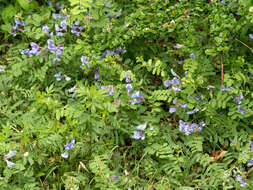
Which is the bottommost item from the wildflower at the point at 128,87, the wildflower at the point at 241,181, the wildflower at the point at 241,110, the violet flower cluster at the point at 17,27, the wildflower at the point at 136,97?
the wildflower at the point at 241,181

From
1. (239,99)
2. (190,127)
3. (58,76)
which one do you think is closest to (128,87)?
(190,127)

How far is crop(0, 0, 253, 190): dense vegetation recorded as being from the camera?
8.43 feet

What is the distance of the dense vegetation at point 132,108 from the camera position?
257cm

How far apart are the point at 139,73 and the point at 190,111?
63 cm

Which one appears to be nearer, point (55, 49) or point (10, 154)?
point (10, 154)

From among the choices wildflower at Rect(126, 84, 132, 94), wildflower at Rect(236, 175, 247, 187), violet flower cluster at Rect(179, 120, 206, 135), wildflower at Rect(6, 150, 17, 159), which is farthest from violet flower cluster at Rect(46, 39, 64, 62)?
wildflower at Rect(236, 175, 247, 187)

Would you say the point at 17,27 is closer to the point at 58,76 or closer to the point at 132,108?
the point at 58,76

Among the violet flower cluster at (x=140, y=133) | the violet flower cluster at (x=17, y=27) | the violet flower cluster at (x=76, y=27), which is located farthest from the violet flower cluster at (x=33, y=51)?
the violet flower cluster at (x=140, y=133)

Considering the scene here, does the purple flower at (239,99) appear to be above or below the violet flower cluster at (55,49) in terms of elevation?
below

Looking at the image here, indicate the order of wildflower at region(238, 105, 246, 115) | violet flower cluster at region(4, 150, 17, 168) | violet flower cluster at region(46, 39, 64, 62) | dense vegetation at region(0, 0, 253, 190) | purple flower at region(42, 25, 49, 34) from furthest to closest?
1. purple flower at region(42, 25, 49, 34)
2. violet flower cluster at region(46, 39, 64, 62)
3. wildflower at region(238, 105, 246, 115)
4. dense vegetation at region(0, 0, 253, 190)
5. violet flower cluster at region(4, 150, 17, 168)

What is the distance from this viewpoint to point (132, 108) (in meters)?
2.77

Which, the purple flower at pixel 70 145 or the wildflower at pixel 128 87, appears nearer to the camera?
the purple flower at pixel 70 145

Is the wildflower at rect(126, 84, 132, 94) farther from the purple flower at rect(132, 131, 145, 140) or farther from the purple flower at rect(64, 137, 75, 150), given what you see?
the purple flower at rect(64, 137, 75, 150)

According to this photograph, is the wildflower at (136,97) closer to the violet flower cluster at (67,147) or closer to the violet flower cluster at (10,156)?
the violet flower cluster at (67,147)
